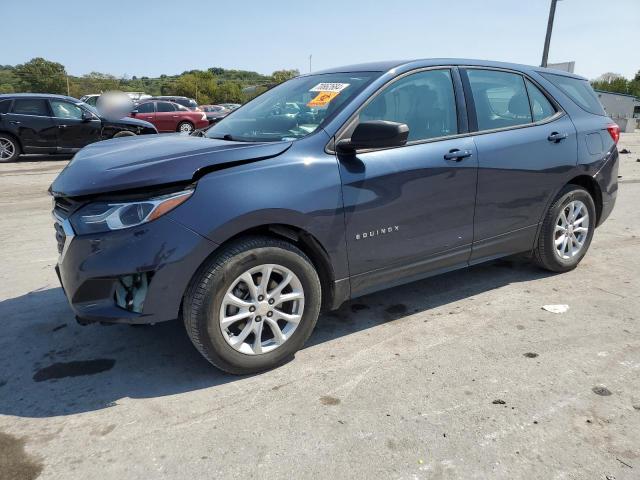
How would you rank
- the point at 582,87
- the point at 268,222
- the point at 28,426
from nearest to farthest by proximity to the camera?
the point at 28,426
the point at 268,222
the point at 582,87

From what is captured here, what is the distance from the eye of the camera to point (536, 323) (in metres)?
3.56

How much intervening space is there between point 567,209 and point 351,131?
2.32 m

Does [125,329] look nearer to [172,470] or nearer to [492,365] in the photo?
[172,470]

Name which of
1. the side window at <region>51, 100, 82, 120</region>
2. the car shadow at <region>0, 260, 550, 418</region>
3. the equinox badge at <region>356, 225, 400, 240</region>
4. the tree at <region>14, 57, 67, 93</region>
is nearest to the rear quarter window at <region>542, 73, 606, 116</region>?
the car shadow at <region>0, 260, 550, 418</region>

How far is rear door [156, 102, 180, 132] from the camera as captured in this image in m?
19.9

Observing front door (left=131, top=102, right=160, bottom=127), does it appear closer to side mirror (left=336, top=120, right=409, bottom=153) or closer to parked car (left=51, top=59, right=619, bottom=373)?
parked car (left=51, top=59, right=619, bottom=373)

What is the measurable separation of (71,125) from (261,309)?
11.9 meters

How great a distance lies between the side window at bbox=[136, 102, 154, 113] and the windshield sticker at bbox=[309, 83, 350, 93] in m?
18.0

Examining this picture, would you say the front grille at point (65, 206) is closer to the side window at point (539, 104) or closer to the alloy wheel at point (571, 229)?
the side window at point (539, 104)

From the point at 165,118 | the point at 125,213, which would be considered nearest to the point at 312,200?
the point at 125,213

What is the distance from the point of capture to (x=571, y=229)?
443 centimetres

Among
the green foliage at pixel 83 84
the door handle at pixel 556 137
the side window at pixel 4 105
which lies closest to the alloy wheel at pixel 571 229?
the door handle at pixel 556 137

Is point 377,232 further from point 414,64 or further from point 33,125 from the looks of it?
point 33,125

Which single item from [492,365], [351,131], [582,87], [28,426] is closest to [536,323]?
[492,365]
